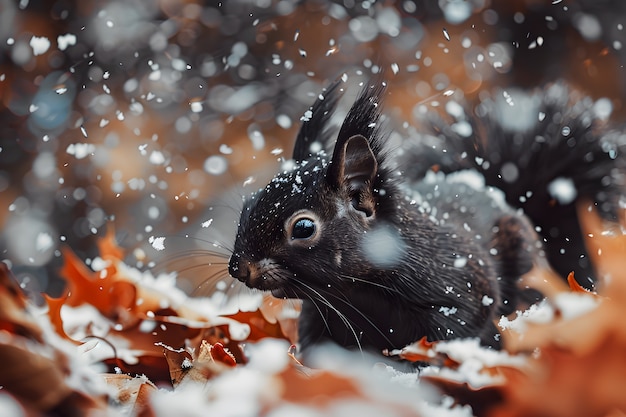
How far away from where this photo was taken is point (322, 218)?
2.03 ft

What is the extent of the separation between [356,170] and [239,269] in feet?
0.49

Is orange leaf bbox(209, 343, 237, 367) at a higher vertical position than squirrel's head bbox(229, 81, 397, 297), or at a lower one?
lower

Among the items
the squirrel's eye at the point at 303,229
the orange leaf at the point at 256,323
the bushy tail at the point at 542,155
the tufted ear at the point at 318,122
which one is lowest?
the orange leaf at the point at 256,323

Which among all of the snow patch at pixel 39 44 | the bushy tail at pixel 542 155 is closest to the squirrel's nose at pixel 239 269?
the bushy tail at pixel 542 155

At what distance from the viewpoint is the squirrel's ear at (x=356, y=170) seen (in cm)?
59

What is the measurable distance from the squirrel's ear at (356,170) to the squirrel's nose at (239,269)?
12cm

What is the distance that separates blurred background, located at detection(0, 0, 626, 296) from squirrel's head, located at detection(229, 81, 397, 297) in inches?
6.9

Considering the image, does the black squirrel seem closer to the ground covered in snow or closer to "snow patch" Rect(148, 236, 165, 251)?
the ground covered in snow

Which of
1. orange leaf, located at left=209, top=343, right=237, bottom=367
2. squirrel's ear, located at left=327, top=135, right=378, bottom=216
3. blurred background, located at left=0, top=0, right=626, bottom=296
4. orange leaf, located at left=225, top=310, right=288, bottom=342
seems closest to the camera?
orange leaf, located at left=209, top=343, right=237, bottom=367

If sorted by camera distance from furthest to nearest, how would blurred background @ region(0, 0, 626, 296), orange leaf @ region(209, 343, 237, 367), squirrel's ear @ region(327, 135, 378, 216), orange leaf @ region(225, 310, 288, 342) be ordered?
1. blurred background @ region(0, 0, 626, 296)
2. orange leaf @ region(225, 310, 288, 342)
3. squirrel's ear @ region(327, 135, 378, 216)
4. orange leaf @ region(209, 343, 237, 367)

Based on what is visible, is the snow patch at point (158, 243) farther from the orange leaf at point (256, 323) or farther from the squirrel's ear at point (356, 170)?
the squirrel's ear at point (356, 170)

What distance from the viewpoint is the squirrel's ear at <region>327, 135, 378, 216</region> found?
1.93 feet

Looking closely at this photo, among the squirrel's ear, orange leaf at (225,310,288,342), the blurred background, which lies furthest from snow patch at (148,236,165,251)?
the squirrel's ear

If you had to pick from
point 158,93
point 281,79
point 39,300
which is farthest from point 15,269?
point 281,79
